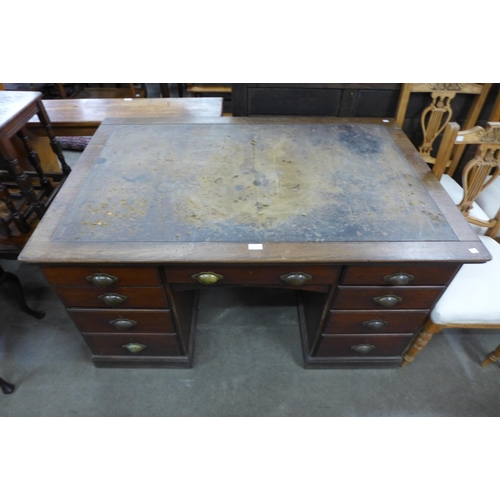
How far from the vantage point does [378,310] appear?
123 cm

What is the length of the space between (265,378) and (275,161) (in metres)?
0.97

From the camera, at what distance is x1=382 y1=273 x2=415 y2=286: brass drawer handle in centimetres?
107

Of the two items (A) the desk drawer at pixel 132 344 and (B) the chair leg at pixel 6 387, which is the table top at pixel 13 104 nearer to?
(A) the desk drawer at pixel 132 344

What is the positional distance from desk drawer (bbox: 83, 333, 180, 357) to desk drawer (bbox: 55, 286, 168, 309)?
0.21 meters

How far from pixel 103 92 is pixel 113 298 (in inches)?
123

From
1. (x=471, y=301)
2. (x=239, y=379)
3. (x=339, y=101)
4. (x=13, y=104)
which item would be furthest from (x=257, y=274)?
(x=13, y=104)

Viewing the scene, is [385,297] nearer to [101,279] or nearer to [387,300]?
[387,300]

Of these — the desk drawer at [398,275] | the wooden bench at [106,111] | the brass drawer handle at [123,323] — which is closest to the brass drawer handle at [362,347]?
the desk drawer at [398,275]

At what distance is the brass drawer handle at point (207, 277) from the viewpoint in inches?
42.4

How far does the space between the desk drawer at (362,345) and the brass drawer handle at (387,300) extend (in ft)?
0.84

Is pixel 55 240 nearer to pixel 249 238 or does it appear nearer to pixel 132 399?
pixel 249 238

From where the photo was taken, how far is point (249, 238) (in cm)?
103

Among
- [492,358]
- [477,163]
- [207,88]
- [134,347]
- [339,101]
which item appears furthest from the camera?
[207,88]

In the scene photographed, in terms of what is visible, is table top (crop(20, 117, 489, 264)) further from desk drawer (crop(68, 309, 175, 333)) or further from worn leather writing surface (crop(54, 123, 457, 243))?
desk drawer (crop(68, 309, 175, 333))
